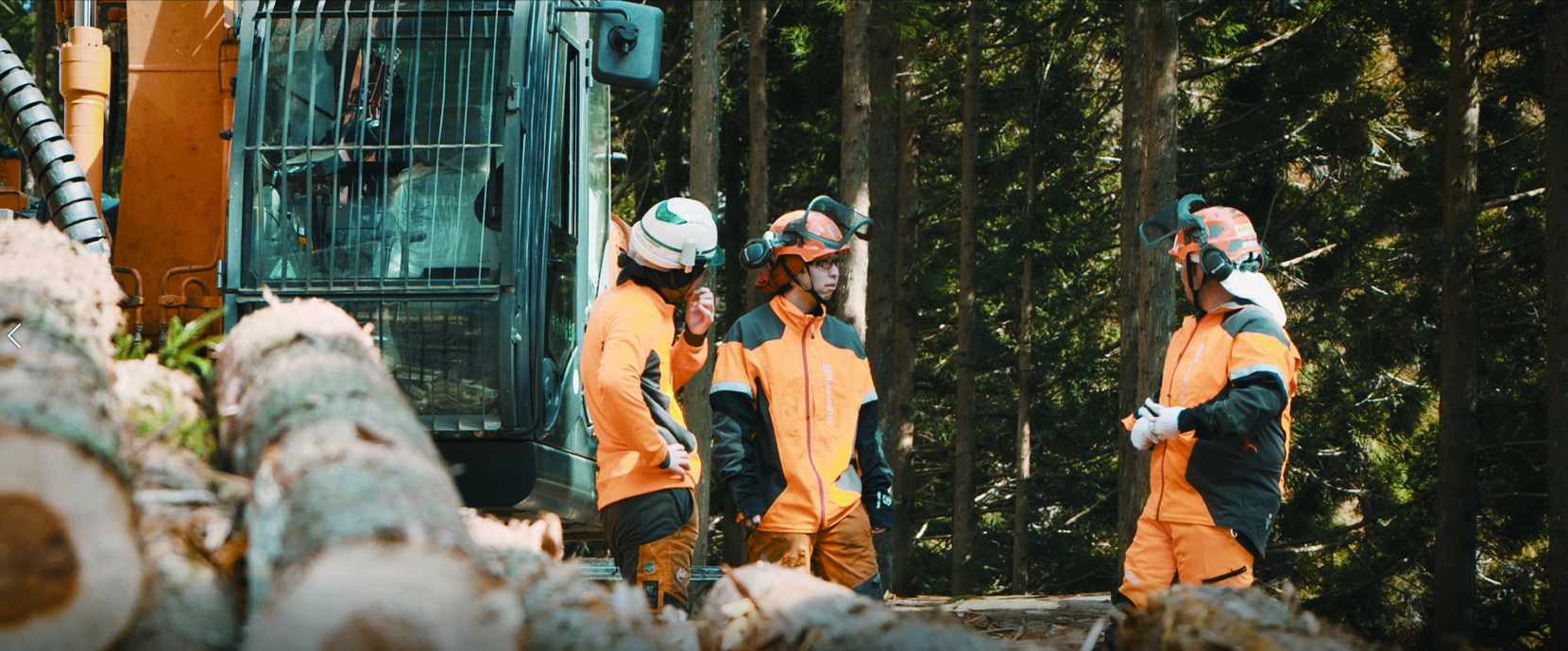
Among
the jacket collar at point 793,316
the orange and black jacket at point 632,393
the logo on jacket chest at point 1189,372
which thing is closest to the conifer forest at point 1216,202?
the logo on jacket chest at point 1189,372

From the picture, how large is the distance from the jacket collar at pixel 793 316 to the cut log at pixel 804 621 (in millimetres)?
1711

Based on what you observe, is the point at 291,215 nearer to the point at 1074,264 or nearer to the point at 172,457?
the point at 172,457

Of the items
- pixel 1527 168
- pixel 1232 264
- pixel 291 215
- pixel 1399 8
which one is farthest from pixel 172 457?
pixel 1527 168

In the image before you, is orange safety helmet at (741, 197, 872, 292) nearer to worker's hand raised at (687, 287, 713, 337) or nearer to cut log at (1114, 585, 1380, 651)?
worker's hand raised at (687, 287, 713, 337)

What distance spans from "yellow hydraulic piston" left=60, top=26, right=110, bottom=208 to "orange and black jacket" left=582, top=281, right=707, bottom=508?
11.0 ft

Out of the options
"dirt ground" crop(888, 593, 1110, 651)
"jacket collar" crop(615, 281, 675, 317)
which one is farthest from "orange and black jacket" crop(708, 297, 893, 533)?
"dirt ground" crop(888, 593, 1110, 651)

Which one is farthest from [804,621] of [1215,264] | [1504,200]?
[1504,200]

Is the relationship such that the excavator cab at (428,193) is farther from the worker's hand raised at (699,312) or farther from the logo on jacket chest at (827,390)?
the logo on jacket chest at (827,390)

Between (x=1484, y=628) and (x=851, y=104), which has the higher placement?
(x=851, y=104)

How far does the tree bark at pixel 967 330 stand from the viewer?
18.5 m

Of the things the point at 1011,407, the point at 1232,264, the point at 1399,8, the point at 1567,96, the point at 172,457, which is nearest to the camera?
the point at 172,457

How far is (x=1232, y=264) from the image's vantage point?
5.47m

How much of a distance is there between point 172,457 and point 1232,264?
410 cm

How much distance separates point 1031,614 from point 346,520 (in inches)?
225
